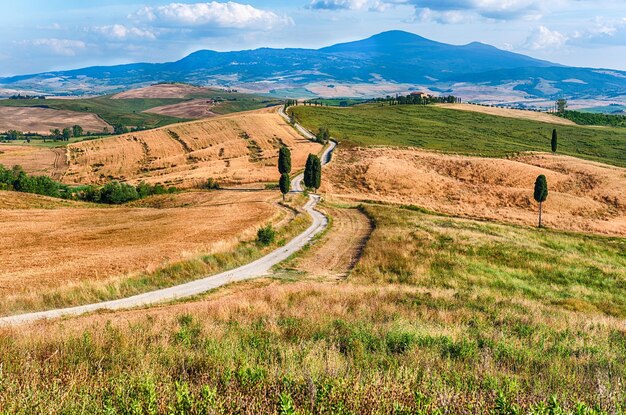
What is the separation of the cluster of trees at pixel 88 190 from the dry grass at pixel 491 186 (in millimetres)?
37555

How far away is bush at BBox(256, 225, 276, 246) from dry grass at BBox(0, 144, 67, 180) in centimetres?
8782

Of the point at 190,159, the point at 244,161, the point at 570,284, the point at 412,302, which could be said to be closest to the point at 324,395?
the point at 412,302

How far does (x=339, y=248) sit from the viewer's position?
44.4m

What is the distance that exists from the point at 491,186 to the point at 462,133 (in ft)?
235

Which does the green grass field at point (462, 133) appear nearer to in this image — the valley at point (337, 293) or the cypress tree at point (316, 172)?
the valley at point (337, 293)

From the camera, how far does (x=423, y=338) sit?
11.5 meters

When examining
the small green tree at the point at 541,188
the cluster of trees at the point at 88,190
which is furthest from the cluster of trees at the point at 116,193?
the small green tree at the point at 541,188

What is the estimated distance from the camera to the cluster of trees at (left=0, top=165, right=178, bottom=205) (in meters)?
A: 83.3

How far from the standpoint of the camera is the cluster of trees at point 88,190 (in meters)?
83.3

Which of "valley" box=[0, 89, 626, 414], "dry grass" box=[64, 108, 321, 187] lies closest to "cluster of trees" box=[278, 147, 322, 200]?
"valley" box=[0, 89, 626, 414]

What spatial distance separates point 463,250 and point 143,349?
35388mm

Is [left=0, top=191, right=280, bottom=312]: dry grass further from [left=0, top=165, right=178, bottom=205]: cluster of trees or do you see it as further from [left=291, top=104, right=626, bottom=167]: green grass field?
[left=291, top=104, right=626, bottom=167]: green grass field

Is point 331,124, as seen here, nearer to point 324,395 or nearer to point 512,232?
point 512,232

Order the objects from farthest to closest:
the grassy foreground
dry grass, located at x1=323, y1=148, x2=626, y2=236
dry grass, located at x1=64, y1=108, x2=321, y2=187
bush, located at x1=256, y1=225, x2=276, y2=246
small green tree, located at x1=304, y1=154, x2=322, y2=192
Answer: dry grass, located at x1=64, y1=108, x2=321, y2=187 < small green tree, located at x1=304, y1=154, x2=322, y2=192 < dry grass, located at x1=323, y1=148, x2=626, y2=236 < bush, located at x1=256, y1=225, x2=276, y2=246 < the grassy foreground
